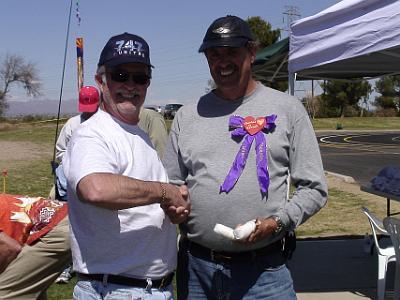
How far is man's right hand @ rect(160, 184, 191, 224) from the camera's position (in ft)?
6.59

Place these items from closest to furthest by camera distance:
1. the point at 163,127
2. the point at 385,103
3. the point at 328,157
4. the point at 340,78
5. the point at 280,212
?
the point at 280,212 → the point at 163,127 → the point at 340,78 → the point at 328,157 → the point at 385,103

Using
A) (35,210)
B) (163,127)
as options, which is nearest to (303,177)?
(35,210)

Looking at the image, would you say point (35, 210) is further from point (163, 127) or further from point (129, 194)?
point (129, 194)

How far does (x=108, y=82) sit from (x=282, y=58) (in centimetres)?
434

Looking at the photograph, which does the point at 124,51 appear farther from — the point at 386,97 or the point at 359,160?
the point at 386,97

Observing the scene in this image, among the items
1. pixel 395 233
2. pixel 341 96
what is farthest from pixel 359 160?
pixel 341 96

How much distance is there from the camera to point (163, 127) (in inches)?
174

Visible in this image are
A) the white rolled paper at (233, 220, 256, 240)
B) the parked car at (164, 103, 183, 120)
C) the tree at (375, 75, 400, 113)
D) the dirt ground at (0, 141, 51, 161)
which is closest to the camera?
the white rolled paper at (233, 220, 256, 240)

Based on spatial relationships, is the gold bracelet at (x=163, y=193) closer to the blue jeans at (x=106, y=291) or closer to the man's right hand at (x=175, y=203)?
the man's right hand at (x=175, y=203)

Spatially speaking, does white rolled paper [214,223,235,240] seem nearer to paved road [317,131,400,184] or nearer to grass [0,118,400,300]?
grass [0,118,400,300]

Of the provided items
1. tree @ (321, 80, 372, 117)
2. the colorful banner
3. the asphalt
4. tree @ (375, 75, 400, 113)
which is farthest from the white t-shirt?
tree @ (375, 75, 400, 113)

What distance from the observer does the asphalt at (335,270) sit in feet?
16.0

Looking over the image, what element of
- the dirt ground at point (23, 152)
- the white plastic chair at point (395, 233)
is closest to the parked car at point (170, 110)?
the dirt ground at point (23, 152)

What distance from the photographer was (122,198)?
1.81 metres
